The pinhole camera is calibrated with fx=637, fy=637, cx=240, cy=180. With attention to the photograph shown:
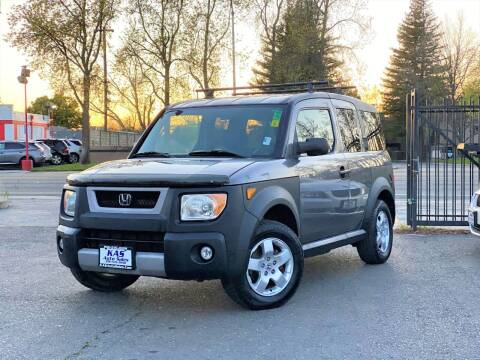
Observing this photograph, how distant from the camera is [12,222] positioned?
11609 mm

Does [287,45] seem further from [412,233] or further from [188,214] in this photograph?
[188,214]

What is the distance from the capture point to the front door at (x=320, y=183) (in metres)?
6.12

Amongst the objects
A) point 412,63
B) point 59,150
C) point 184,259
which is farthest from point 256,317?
point 412,63

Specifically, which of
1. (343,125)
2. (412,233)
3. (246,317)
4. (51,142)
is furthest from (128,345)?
(51,142)

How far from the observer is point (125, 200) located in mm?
5262

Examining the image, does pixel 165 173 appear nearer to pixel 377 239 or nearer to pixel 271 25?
pixel 377 239

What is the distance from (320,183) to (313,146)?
0.54 meters

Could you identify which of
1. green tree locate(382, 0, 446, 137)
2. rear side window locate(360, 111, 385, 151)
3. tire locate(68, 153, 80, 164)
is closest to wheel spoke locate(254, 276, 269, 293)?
rear side window locate(360, 111, 385, 151)

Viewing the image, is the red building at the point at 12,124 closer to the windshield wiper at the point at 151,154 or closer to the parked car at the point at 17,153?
the parked car at the point at 17,153

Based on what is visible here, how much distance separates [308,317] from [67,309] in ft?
6.97

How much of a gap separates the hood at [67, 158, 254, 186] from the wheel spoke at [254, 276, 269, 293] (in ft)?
→ 3.21

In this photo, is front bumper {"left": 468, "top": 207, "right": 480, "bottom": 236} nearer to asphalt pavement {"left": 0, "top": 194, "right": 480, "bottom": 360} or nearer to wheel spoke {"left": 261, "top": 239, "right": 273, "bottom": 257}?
asphalt pavement {"left": 0, "top": 194, "right": 480, "bottom": 360}

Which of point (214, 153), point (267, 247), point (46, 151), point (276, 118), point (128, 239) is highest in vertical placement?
point (46, 151)

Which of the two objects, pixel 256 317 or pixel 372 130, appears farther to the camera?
pixel 372 130
